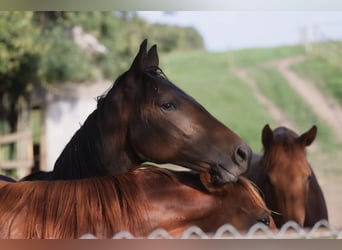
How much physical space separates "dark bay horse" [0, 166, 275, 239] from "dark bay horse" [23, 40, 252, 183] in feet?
3.31

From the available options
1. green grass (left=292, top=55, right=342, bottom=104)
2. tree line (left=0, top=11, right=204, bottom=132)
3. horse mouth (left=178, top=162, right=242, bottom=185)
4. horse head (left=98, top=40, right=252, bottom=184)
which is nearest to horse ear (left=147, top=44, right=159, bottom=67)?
horse head (left=98, top=40, right=252, bottom=184)

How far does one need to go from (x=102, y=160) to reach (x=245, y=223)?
4.46 feet

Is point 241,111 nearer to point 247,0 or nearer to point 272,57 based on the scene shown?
point 272,57

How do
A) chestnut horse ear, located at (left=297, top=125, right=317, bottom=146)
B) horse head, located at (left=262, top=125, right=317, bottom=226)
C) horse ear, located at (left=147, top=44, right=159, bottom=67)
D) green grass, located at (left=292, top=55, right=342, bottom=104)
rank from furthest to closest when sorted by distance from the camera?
1. green grass, located at (left=292, top=55, right=342, bottom=104)
2. chestnut horse ear, located at (left=297, top=125, right=317, bottom=146)
3. horse head, located at (left=262, top=125, right=317, bottom=226)
4. horse ear, located at (left=147, top=44, right=159, bottom=67)

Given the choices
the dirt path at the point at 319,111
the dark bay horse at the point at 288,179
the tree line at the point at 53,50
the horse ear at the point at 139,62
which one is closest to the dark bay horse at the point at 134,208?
the horse ear at the point at 139,62

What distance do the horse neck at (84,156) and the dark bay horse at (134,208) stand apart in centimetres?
118

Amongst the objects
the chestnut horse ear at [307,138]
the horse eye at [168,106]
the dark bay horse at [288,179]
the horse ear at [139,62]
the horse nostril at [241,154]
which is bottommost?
the dark bay horse at [288,179]

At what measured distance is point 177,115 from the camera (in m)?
2.71

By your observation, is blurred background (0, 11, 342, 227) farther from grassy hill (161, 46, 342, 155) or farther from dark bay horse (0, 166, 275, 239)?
dark bay horse (0, 166, 275, 239)

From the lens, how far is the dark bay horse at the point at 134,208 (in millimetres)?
1537

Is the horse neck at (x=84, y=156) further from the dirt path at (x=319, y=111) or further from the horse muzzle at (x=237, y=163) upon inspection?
the dirt path at (x=319, y=111)

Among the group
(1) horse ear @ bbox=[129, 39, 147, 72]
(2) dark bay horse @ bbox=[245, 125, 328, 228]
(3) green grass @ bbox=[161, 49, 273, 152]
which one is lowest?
(2) dark bay horse @ bbox=[245, 125, 328, 228]

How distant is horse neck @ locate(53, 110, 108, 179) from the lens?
2.79 metres

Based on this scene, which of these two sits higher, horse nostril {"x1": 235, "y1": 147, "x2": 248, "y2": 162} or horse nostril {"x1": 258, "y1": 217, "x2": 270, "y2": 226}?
horse nostril {"x1": 235, "y1": 147, "x2": 248, "y2": 162}
